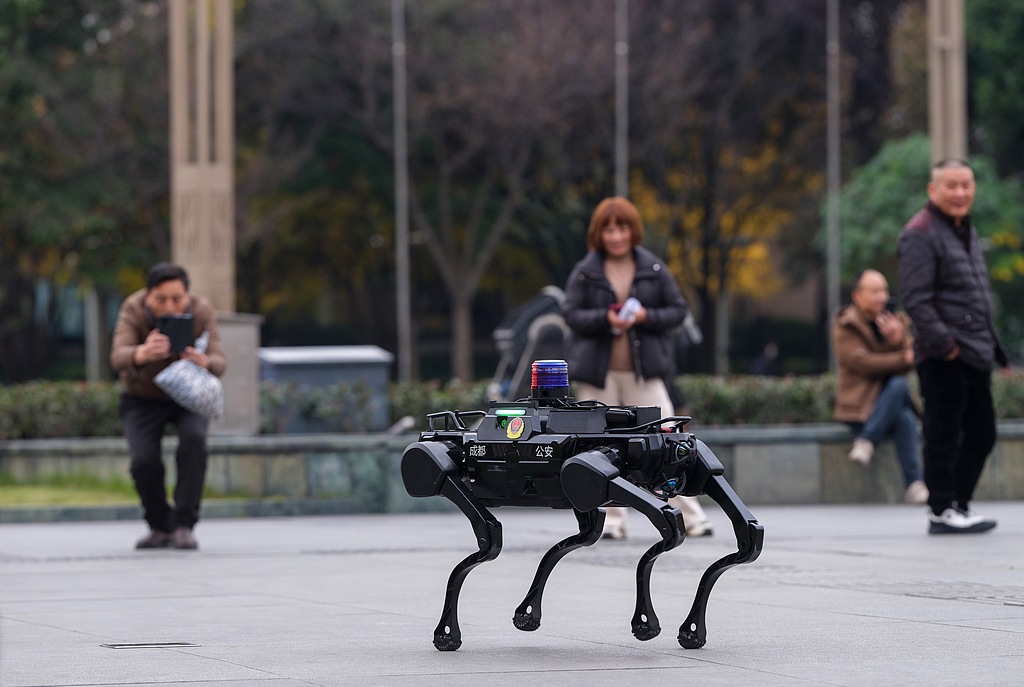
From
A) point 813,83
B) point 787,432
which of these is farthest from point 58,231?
point 787,432

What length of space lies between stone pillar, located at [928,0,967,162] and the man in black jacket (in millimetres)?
6668

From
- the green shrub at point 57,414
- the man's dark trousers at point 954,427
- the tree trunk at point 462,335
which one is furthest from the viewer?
the tree trunk at point 462,335

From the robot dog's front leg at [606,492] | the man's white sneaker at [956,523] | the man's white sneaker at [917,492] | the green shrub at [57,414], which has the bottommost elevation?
the man's white sneaker at [917,492]

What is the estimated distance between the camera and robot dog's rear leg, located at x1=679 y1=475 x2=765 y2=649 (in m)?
5.35

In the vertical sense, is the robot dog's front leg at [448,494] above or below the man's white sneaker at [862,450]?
above

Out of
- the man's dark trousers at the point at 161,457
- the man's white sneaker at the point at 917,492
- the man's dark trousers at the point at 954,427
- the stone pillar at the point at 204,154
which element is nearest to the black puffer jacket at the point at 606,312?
the man's dark trousers at the point at 954,427

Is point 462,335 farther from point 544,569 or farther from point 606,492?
point 606,492

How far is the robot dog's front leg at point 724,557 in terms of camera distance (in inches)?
211

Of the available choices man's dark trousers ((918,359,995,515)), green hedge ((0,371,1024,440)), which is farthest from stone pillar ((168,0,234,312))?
man's dark trousers ((918,359,995,515))

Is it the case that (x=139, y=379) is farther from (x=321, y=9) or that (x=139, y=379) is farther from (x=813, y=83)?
(x=813, y=83)

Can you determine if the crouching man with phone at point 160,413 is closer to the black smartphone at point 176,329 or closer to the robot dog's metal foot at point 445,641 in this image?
the black smartphone at point 176,329

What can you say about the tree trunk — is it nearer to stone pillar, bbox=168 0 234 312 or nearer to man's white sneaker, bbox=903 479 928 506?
stone pillar, bbox=168 0 234 312

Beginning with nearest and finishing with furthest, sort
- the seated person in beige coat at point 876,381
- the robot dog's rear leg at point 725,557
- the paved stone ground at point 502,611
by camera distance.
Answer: the paved stone ground at point 502,611 → the robot dog's rear leg at point 725,557 → the seated person in beige coat at point 876,381

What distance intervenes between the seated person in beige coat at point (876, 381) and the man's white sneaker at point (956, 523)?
2745 millimetres
